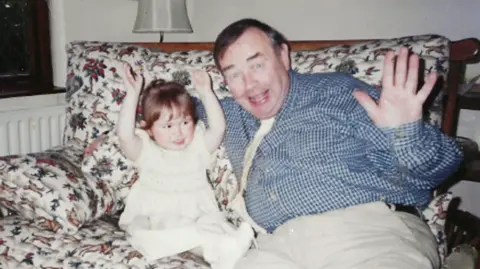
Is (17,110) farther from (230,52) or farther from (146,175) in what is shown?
(230,52)

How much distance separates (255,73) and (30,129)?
1.31 meters

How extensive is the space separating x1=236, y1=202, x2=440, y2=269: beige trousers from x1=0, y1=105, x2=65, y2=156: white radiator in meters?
1.35

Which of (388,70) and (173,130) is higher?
(388,70)

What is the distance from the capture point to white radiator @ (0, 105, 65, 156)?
198 cm

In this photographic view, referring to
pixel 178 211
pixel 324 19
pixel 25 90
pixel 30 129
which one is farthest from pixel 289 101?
pixel 25 90

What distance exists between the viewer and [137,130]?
141 centimetres

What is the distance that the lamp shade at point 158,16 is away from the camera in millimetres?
2295

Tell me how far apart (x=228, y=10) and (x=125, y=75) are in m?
1.37

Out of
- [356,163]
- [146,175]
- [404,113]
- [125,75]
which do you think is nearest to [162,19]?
[125,75]

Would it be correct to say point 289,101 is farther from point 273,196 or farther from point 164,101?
A: point 164,101

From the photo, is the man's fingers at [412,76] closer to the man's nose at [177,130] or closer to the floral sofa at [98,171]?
the floral sofa at [98,171]

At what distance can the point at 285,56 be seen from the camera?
1339 millimetres

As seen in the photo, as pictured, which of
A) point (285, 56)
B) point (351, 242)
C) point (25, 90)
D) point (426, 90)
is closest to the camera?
point (426, 90)

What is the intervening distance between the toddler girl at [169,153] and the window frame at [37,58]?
104 centimetres
